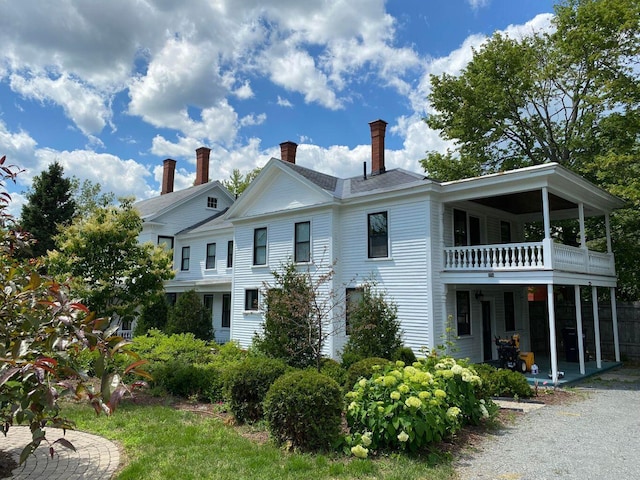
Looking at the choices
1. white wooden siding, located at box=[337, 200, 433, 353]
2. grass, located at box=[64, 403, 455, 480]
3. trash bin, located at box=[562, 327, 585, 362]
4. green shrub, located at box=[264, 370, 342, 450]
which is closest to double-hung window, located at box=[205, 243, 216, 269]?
white wooden siding, located at box=[337, 200, 433, 353]

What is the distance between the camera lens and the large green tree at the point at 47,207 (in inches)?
1227

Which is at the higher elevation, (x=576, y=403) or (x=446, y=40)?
(x=446, y=40)

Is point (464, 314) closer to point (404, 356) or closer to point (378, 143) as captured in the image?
point (404, 356)

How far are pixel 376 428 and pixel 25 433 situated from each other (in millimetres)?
5834

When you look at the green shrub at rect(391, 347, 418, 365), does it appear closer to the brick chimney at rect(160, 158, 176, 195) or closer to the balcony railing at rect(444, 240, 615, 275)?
the balcony railing at rect(444, 240, 615, 275)

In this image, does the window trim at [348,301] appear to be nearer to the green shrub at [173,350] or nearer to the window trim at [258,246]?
the green shrub at [173,350]

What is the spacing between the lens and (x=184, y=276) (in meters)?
25.4

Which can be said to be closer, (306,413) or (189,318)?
(306,413)

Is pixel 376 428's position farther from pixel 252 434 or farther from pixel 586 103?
pixel 586 103

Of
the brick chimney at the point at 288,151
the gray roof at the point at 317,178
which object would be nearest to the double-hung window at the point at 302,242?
the gray roof at the point at 317,178

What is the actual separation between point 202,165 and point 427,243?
68.9 ft

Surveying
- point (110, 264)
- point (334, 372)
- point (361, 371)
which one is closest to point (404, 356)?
point (334, 372)

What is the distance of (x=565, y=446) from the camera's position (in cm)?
680

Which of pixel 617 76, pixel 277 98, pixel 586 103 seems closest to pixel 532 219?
pixel 586 103
